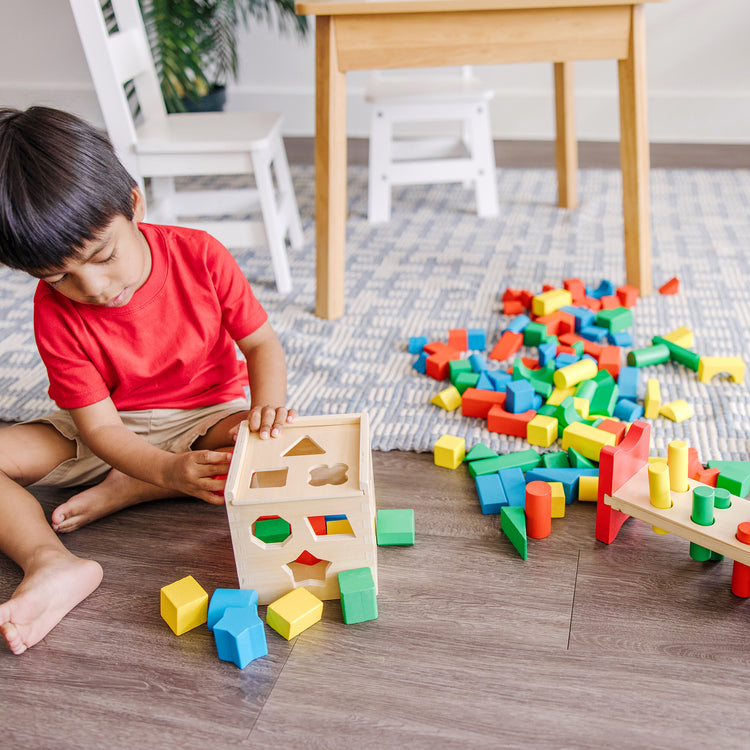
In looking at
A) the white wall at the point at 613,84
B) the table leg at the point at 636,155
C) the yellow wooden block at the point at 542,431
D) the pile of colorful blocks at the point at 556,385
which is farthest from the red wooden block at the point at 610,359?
the white wall at the point at 613,84

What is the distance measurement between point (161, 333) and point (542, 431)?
541mm

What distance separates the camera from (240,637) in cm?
75

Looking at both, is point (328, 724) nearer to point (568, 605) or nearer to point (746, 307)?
point (568, 605)

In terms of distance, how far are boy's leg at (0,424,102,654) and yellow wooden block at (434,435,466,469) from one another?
0.47 m

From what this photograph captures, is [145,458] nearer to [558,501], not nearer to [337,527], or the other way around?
[337,527]

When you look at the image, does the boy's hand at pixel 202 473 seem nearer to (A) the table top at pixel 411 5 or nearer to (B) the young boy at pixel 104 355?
(B) the young boy at pixel 104 355

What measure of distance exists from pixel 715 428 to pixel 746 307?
485mm

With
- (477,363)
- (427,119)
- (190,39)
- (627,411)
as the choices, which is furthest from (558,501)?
(190,39)

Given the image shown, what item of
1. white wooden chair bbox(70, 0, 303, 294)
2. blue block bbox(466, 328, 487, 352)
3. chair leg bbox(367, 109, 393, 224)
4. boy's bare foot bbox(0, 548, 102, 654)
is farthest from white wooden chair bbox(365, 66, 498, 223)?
boy's bare foot bbox(0, 548, 102, 654)

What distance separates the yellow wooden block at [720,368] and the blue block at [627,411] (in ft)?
0.49

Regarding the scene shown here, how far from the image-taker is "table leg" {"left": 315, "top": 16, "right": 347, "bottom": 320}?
4.54 ft

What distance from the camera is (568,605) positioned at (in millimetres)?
831

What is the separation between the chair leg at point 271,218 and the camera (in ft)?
5.10

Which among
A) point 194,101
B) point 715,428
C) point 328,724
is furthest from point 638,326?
point 194,101
